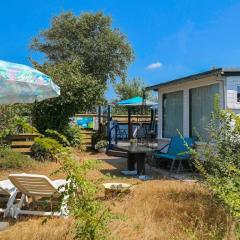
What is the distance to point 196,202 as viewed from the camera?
5984mm

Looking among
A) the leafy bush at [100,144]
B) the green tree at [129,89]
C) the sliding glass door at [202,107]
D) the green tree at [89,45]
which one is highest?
the green tree at [89,45]

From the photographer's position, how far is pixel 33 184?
602 centimetres

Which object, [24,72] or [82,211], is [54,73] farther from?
[82,211]

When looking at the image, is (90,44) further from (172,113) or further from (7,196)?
(7,196)

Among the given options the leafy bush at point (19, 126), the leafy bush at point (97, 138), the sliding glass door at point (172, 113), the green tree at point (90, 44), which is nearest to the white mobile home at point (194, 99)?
the sliding glass door at point (172, 113)

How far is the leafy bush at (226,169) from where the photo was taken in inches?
161

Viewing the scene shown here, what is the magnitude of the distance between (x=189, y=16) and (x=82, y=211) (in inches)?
590

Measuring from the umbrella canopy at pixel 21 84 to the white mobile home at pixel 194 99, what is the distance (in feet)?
12.2

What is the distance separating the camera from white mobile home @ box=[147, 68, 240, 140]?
976 centimetres

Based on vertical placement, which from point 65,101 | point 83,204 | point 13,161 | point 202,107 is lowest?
point 13,161

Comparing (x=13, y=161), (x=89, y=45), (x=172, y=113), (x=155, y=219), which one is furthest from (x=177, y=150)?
(x=89, y=45)

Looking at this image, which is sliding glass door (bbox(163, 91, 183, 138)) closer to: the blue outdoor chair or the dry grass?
the blue outdoor chair

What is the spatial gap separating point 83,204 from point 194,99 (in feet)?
26.9

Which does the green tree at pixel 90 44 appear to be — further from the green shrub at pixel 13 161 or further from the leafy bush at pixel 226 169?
the leafy bush at pixel 226 169
